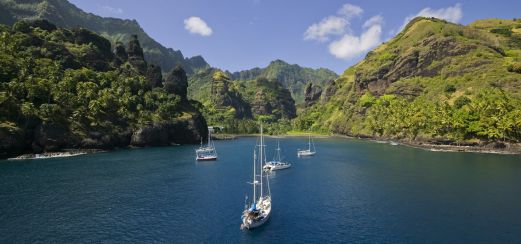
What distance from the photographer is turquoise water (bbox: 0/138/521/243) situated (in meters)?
65.2

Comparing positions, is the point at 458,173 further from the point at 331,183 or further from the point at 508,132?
the point at 508,132

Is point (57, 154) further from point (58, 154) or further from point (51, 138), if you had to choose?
point (51, 138)

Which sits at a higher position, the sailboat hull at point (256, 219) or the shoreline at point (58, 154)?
the shoreline at point (58, 154)

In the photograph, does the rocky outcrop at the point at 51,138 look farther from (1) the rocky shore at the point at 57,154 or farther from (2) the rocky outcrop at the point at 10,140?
(2) the rocky outcrop at the point at 10,140

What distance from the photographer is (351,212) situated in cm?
7906

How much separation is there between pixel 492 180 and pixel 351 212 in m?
59.2

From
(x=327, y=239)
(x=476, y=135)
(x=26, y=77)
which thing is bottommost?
(x=327, y=239)

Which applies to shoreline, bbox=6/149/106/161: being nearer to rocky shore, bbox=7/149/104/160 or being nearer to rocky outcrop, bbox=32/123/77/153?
rocky shore, bbox=7/149/104/160

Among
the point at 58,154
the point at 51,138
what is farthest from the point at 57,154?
the point at 51,138

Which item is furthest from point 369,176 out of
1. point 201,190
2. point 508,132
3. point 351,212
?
point 508,132

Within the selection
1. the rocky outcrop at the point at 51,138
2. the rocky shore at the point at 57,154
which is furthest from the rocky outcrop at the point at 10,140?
the rocky outcrop at the point at 51,138

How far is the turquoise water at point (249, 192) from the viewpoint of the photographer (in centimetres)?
6519

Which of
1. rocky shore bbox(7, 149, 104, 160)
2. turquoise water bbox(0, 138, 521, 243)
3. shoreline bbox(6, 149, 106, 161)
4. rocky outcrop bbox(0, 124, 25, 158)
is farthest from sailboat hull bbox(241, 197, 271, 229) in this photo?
rocky outcrop bbox(0, 124, 25, 158)

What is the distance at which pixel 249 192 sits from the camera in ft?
320
